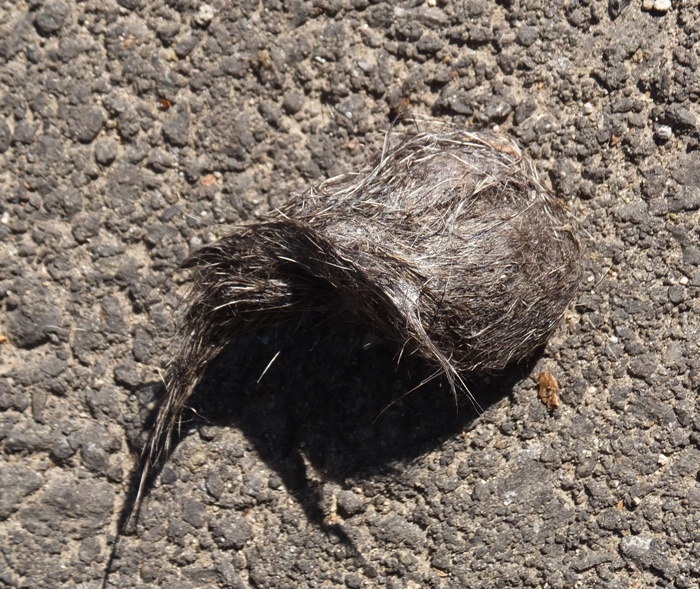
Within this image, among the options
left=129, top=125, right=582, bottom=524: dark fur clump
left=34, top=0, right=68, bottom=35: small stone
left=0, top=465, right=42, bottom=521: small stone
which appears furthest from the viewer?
left=0, top=465, right=42, bottom=521: small stone

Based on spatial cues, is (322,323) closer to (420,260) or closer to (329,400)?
(329,400)

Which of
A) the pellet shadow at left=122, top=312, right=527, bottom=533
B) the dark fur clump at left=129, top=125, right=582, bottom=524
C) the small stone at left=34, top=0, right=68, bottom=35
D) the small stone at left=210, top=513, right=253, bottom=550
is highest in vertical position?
the small stone at left=34, top=0, right=68, bottom=35

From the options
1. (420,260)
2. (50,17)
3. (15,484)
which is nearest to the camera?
(420,260)

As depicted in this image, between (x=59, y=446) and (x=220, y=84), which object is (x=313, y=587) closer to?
(x=59, y=446)

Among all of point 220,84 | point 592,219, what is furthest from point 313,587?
point 220,84

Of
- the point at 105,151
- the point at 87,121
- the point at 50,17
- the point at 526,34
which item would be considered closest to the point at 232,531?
the point at 105,151

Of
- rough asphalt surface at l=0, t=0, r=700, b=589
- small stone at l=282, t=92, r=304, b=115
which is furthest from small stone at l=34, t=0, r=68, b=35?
small stone at l=282, t=92, r=304, b=115

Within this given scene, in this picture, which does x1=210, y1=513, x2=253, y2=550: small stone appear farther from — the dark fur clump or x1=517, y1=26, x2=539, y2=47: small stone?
x1=517, y1=26, x2=539, y2=47: small stone

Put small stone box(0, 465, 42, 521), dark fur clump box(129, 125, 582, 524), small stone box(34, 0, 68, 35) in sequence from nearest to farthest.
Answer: dark fur clump box(129, 125, 582, 524), small stone box(34, 0, 68, 35), small stone box(0, 465, 42, 521)
